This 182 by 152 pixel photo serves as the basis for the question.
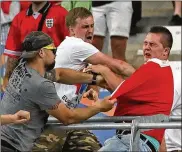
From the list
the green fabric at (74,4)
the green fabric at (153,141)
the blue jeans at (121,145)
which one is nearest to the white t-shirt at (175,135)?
the green fabric at (74,4)

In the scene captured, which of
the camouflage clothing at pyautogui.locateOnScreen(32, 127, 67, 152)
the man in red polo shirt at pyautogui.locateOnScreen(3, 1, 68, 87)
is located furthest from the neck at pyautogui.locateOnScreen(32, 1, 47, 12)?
the camouflage clothing at pyautogui.locateOnScreen(32, 127, 67, 152)

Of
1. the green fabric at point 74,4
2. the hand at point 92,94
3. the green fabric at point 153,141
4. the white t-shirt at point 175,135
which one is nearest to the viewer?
the green fabric at point 153,141

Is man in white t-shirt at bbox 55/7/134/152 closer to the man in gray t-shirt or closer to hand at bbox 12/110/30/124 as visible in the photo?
the man in gray t-shirt

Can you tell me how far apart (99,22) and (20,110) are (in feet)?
11.9

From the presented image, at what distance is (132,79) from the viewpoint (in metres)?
5.41

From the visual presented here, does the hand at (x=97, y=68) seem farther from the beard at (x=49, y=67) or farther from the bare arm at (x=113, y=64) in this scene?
the beard at (x=49, y=67)

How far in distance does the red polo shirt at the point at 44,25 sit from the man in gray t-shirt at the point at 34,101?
5.87 feet

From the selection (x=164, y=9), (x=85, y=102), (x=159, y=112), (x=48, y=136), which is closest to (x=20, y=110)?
(x=48, y=136)

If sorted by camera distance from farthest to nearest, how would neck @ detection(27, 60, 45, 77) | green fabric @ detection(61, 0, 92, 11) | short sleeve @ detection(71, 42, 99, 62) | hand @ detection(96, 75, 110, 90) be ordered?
green fabric @ detection(61, 0, 92, 11)
short sleeve @ detection(71, 42, 99, 62)
hand @ detection(96, 75, 110, 90)
neck @ detection(27, 60, 45, 77)

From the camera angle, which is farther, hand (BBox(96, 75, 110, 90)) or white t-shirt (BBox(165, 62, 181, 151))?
white t-shirt (BBox(165, 62, 181, 151))

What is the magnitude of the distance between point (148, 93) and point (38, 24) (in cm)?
211

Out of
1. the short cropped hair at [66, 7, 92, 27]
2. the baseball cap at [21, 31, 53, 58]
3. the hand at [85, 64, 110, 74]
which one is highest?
A: the short cropped hair at [66, 7, 92, 27]

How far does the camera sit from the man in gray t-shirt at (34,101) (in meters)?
5.26

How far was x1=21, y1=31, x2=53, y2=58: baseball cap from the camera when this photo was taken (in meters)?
5.37
